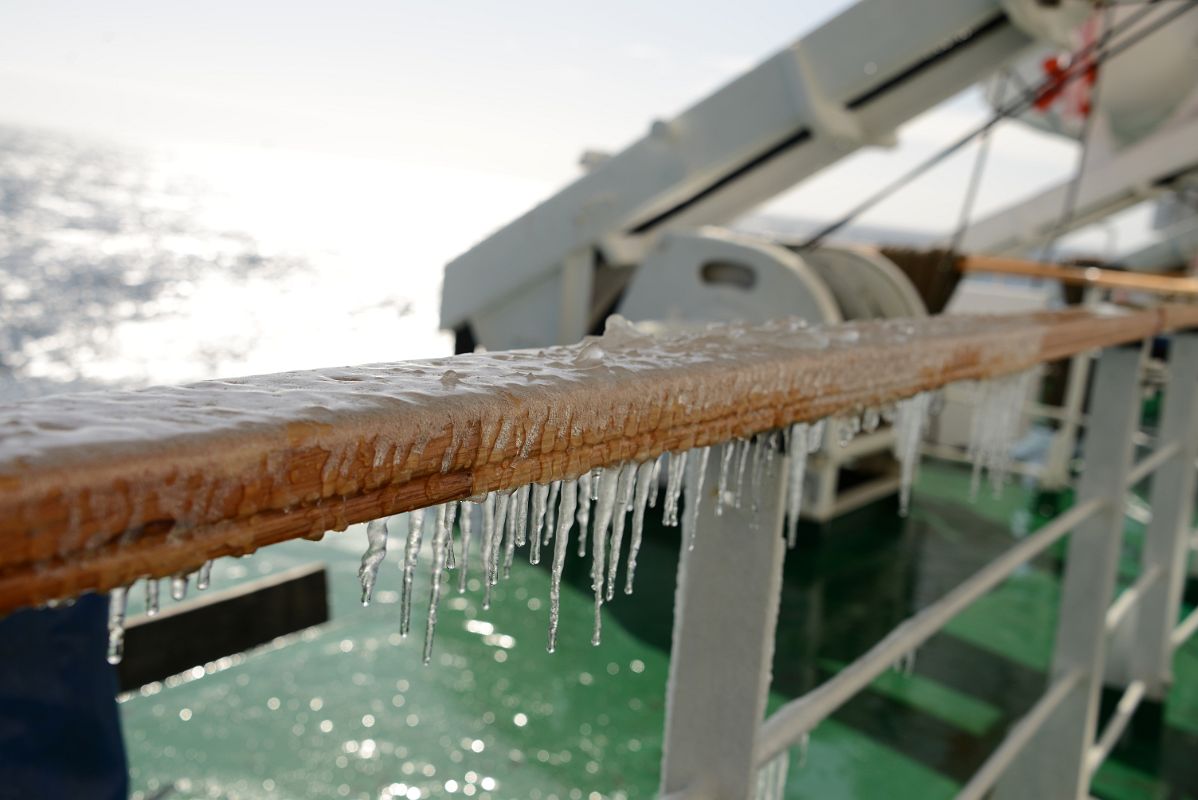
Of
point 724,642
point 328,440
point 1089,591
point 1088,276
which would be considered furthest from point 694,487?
point 1088,276

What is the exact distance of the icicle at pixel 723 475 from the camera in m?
0.50

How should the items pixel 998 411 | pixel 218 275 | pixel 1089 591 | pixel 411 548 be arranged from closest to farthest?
1. pixel 411 548
2. pixel 998 411
3. pixel 1089 591
4. pixel 218 275

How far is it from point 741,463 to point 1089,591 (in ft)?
3.60

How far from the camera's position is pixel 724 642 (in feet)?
1.86

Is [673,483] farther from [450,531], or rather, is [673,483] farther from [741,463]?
[450,531]

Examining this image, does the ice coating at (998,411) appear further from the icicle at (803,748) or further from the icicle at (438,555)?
the icicle at (438,555)

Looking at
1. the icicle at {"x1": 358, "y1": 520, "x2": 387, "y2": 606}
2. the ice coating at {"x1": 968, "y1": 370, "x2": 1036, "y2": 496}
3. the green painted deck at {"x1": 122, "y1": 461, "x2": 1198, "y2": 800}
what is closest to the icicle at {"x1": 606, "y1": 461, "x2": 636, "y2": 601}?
the icicle at {"x1": 358, "y1": 520, "x2": 387, "y2": 606}

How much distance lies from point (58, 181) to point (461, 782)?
40948mm

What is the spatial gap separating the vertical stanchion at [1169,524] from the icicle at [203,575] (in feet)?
6.32

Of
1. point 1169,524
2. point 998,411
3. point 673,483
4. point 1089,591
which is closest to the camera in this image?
point 673,483

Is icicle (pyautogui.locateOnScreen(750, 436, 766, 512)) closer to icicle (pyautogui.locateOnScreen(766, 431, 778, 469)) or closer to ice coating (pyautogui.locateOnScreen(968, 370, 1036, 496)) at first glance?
icicle (pyautogui.locateOnScreen(766, 431, 778, 469))

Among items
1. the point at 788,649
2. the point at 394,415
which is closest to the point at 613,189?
the point at 788,649

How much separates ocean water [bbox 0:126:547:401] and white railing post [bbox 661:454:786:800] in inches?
8.4

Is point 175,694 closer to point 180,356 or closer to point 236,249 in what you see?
point 180,356
